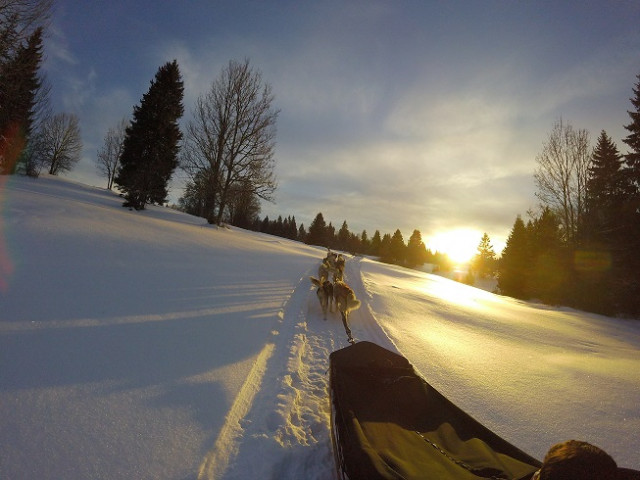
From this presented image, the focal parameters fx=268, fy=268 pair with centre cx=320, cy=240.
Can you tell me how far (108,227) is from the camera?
346 inches

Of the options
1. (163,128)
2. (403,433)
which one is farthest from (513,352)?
(163,128)

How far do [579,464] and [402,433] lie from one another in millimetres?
1239

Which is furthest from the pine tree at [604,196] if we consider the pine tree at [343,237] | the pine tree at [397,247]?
the pine tree at [343,237]

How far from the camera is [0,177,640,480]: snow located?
7.16 feet

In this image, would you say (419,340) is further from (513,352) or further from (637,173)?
(637,173)

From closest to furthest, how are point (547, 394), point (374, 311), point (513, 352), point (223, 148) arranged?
point (547, 394)
point (513, 352)
point (374, 311)
point (223, 148)

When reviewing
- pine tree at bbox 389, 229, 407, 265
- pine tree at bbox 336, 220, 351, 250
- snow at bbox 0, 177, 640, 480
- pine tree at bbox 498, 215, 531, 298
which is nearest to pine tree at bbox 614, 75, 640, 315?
pine tree at bbox 498, 215, 531, 298

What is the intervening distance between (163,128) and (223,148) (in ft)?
20.5

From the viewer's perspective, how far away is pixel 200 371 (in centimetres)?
337

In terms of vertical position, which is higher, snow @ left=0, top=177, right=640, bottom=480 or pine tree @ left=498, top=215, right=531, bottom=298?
pine tree @ left=498, top=215, right=531, bottom=298

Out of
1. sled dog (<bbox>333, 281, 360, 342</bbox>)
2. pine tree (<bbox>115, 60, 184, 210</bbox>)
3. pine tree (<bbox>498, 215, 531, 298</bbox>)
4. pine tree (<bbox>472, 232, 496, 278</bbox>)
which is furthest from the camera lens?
pine tree (<bbox>472, 232, 496, 278</bbox>)

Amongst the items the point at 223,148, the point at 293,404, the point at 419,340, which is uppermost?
the point at 223,148

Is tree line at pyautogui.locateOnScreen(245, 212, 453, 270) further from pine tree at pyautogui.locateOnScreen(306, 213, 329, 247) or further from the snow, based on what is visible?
the snow

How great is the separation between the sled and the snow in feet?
1.64
